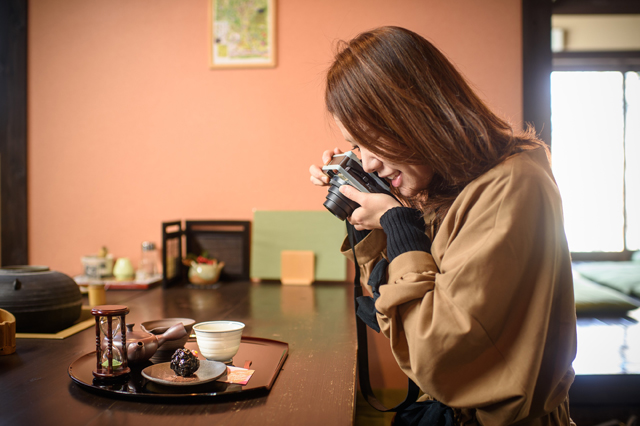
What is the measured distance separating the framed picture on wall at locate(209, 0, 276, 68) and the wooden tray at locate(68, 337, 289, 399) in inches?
58.2

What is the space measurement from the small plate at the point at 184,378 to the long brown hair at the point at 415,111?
0.49 meters

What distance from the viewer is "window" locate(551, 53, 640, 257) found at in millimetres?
3631

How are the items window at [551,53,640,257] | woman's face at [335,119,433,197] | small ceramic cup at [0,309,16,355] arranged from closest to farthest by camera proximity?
woman's face at [335,119,433,197], small ceramic cup at [0,309,16,355], window at [551,53,640,257]

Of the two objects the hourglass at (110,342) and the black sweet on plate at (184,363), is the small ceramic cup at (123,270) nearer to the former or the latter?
the hourglass at (110,342)

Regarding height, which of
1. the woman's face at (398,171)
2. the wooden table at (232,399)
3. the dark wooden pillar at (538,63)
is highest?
the dark wooden pillar at (538,63)

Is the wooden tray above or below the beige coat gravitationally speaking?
below

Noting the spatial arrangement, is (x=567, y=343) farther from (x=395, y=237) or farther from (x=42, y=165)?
(x=42, y=165)

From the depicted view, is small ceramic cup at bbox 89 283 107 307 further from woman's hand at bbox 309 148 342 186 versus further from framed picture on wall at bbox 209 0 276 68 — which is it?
framed picture on wall at bbox 209 0 276 68

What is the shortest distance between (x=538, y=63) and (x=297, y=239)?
4.25 ft

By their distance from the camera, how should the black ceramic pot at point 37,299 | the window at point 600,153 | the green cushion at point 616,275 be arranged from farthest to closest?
1. the window at point 600,153
2. the green cushion at point 616,275
3. the black ceramic pot at point 37,299

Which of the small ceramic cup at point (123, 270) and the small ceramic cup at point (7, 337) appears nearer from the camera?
the small ceramic cup at point (7, 337)

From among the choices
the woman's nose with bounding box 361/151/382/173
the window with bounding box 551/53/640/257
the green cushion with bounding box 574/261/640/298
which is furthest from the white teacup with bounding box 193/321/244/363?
the window with bounding box 551/53/640/257

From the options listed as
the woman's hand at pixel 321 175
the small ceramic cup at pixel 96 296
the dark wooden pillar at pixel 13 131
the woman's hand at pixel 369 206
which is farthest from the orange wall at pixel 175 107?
the woman's hand at pixel 369 206

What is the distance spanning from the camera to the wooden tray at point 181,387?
732 millimetres
